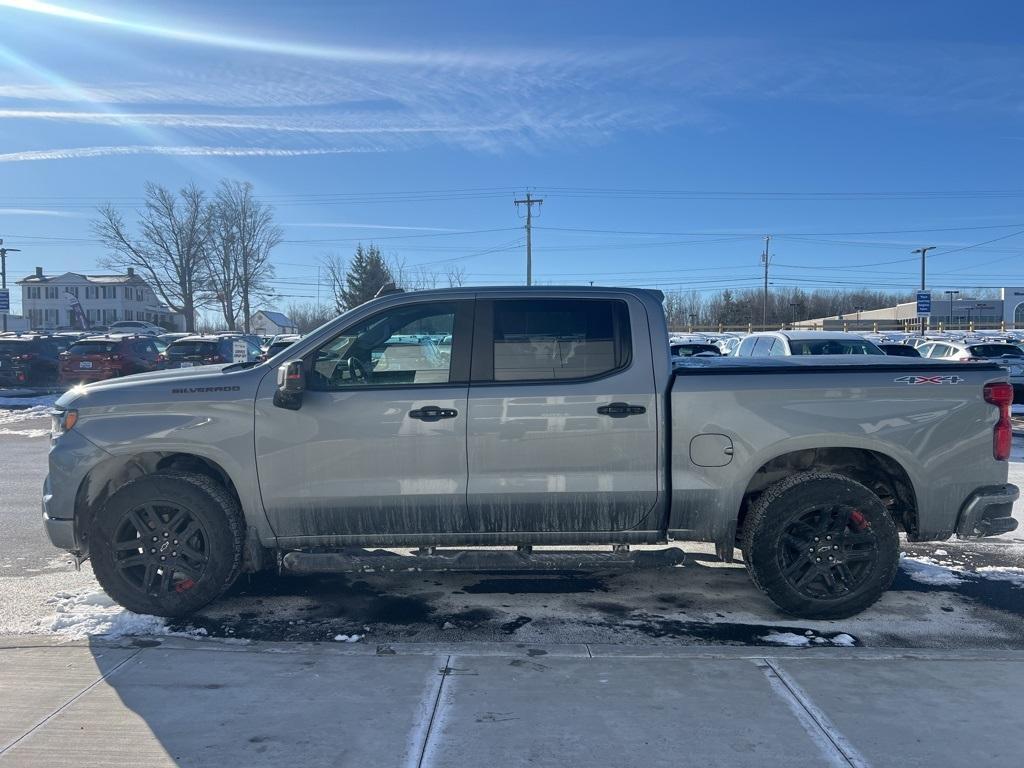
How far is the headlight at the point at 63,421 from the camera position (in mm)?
4793

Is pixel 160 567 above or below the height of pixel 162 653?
above

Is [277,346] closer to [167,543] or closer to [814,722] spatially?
[167,543]

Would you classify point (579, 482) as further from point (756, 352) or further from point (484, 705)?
point (756, 352)

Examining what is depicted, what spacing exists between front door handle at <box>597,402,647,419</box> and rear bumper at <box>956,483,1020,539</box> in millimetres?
2146

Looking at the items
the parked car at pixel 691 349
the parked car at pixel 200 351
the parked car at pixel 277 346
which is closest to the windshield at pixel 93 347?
the parked car at pixel 200 351

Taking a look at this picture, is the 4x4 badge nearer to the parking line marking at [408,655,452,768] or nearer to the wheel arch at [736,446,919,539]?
the wheel arch at [736,446,919,539]

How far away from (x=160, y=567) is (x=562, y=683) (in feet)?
8.51

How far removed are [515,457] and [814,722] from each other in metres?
2.10

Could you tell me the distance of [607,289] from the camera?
498 cm

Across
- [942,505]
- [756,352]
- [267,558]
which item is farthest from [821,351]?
[267,558]

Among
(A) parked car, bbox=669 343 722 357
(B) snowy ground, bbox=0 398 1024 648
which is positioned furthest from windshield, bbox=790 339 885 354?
(B) snowy ground, bbox=0 398 1024 648

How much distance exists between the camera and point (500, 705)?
3.70 m

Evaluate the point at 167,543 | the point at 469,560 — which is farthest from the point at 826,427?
the point at 167,543

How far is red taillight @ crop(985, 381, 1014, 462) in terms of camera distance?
4.75 metres
